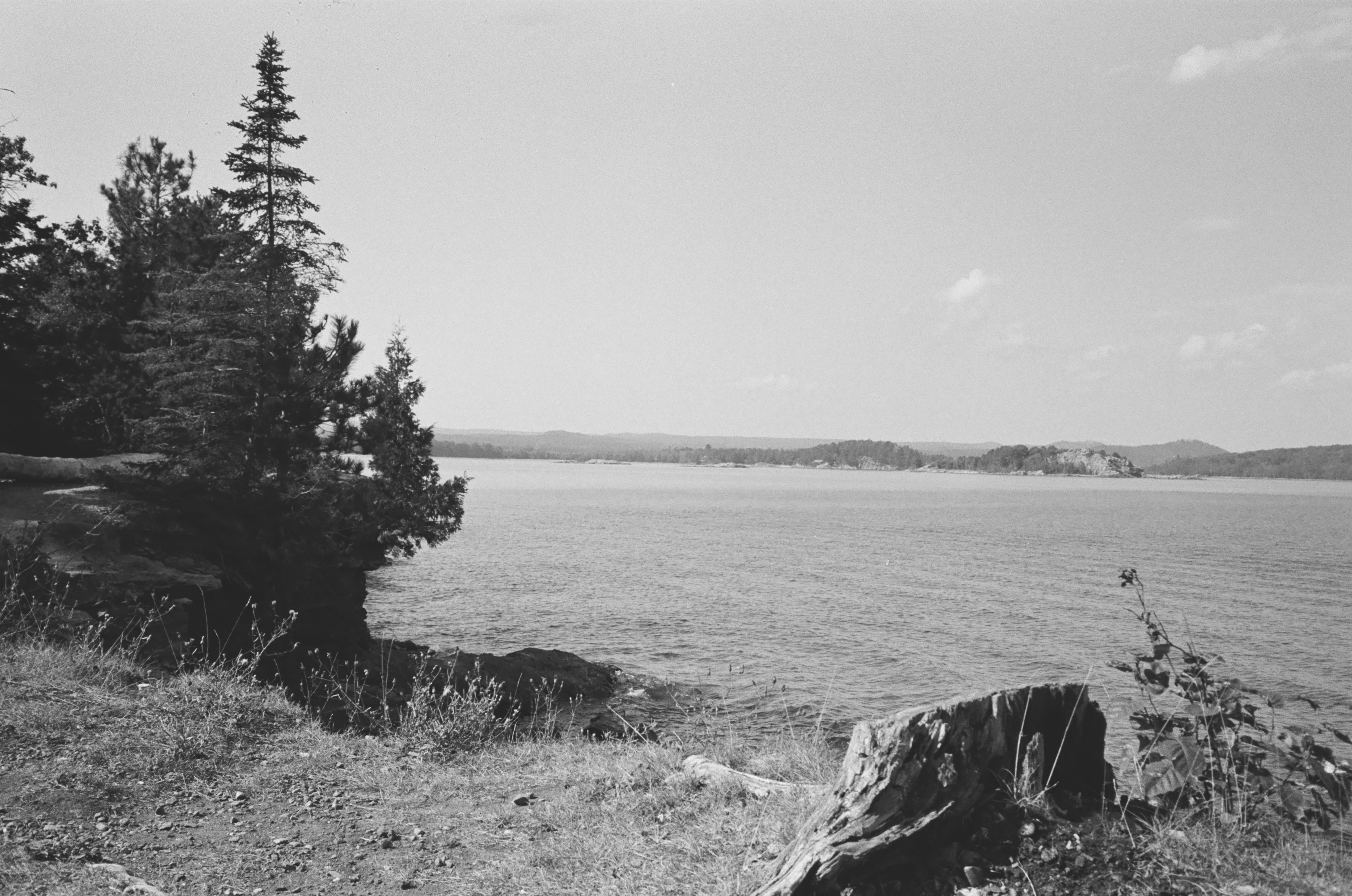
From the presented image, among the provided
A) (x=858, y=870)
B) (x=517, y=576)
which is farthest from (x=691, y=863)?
(x=517, y=576)

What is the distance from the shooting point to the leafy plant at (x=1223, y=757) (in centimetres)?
446

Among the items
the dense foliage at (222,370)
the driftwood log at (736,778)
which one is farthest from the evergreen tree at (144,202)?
the driftwood log at (736,778)

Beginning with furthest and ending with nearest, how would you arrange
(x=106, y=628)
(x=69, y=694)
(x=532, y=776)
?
(x=106, y=628)
(x=69, y=694)
(x=532, y=776)

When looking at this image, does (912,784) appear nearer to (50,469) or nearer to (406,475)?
(50,469)

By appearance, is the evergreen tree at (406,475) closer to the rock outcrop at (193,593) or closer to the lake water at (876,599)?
the lake water at (876,599)

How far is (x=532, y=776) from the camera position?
704 cm

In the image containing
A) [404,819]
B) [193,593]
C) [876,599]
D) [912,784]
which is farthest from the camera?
[876,599]

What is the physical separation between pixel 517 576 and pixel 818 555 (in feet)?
55.1

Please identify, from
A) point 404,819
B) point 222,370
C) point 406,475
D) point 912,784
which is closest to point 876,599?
point 406,475

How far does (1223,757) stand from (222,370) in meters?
17.1

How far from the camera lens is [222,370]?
16.3 m

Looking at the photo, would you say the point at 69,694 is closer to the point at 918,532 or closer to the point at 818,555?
the point at 818,555

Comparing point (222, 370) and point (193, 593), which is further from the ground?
point (222, 370)

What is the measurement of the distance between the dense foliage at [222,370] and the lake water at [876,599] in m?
5.41
